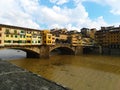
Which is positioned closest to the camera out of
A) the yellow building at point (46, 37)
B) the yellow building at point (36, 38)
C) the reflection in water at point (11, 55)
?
the yellow building at point (36, 38)

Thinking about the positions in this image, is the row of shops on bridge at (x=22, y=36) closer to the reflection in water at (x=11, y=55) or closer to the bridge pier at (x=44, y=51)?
the bridge pier at (x=44, y=51)

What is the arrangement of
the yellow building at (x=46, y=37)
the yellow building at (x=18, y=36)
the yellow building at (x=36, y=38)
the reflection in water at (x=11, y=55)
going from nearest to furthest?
the yellow building at (x=18, y=36) < the yellow building at (x=36, y=38) < the reflection in water at (x=11, y=55) < the yellow building at (x=46, y=37)

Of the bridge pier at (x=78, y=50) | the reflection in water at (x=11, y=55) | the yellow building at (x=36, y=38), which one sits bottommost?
the reflection in water at (x=11, y=55)

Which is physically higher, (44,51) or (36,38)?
(36,38)

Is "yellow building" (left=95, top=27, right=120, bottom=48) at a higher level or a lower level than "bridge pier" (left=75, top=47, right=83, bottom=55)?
higher

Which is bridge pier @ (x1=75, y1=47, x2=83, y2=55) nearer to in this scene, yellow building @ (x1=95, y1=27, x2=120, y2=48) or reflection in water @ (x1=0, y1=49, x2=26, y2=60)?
yellow building @ (x1=95, y1=27, x2=120, y2=48)

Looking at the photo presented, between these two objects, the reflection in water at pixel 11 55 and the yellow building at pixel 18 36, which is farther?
the reflection in water at pixel 11 55

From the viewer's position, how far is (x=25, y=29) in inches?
2073

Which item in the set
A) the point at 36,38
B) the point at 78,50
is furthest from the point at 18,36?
the point at 78,50

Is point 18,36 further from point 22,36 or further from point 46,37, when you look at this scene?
point 46,37

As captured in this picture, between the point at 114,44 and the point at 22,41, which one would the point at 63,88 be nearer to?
the point at 22,41

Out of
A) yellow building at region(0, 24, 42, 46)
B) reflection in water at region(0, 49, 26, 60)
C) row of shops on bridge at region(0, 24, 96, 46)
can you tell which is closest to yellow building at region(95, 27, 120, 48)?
row of shops on bridge at region(0, 24, 96, 46)

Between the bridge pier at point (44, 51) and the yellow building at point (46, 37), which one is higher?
the yellow building at point (46, 37)

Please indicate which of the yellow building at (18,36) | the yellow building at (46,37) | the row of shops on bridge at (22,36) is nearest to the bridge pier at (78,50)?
the row of shops on bridge at (22,36)
